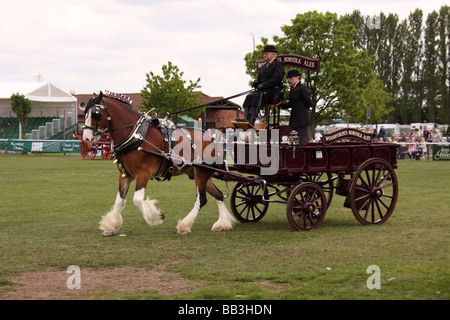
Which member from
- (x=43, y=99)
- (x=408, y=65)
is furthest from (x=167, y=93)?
(x=408, y=65)

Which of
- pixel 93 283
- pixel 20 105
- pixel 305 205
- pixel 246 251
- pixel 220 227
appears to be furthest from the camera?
pixel 20 105

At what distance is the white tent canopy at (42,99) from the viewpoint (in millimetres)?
51875

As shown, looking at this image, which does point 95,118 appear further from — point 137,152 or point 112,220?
point 112,220

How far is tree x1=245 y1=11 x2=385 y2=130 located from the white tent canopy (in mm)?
20854

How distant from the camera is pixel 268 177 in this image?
10.4 meters

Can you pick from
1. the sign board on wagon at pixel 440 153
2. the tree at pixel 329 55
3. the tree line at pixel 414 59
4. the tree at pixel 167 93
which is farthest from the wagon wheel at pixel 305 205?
the tree line at pixel 414 59

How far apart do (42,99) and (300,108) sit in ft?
148

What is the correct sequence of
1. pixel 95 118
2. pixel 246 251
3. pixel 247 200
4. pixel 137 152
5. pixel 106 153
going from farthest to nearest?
pixel 106 153
pixel 247 200
pixel 137 152
pixel 95 118
pixel 246 251

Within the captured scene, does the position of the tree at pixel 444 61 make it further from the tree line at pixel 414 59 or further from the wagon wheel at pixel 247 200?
the wagon wheel at pixel 247 200

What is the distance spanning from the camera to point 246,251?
8414 mm
